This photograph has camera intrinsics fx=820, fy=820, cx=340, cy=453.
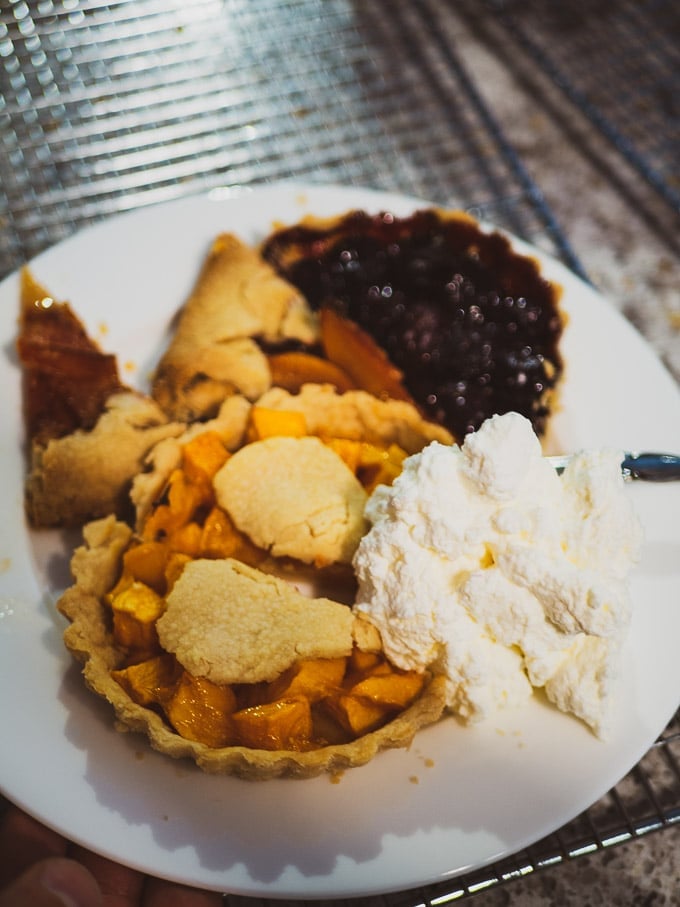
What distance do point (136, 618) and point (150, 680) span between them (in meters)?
0.11

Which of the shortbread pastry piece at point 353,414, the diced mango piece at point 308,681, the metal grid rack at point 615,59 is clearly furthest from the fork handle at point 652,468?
the metal grid rack at point 615,59

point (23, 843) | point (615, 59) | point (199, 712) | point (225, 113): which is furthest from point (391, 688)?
point (615, 59)

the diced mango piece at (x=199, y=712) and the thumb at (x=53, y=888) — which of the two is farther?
the diced mango piece at (x=199, y=712)

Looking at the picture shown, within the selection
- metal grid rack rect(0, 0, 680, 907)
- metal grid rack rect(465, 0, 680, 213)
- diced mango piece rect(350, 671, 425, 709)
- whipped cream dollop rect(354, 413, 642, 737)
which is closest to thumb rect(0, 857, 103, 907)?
diced mango piece rect(350, 671, 425, 709)

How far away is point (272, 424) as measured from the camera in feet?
5.41

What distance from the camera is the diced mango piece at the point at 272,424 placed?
1.65m

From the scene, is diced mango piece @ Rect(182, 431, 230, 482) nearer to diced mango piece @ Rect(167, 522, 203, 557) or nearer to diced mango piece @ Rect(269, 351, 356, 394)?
diced mango piece @ Rect(167, 522, 203, 557)

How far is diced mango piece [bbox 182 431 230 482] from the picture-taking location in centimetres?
158

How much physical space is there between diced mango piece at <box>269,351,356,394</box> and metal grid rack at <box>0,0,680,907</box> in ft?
2.82

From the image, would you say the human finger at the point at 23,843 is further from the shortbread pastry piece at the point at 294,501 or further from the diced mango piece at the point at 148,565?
the shortbread pastry piece at the point at 294,501

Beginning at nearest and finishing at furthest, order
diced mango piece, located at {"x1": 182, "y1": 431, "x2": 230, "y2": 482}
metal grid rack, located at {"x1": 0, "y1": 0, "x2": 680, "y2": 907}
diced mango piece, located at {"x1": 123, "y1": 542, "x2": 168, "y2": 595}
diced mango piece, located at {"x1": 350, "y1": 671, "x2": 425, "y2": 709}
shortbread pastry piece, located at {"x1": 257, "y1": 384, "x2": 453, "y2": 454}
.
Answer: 1. diced mango piece, located at {"x1": 350, "y1": 671, "x2": 425, "y2": 709}
2. diced mango piece, located at {"x1": 123, "y1": 542, "x2": 168, "y2": 595}
3. diced mango piece, located at {"x1": 182, "y1": 431, "x2": 230, "y2": 482}
4. shortbread pastry piece, located at {"x1": 257, "y1": 384, "x2": 453, "y2": 454}
5. metal grid rack, located at {"x1": 0, "y1": 0, "x2": 680, "y2": 907}

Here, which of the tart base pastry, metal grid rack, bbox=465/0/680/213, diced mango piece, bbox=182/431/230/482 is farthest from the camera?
metal grid rack, bbox=465/0/680/213

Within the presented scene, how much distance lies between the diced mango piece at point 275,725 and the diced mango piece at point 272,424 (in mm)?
558

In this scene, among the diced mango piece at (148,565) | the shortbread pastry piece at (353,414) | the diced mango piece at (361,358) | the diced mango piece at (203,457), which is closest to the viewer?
the diced mango piece at (148,565)
